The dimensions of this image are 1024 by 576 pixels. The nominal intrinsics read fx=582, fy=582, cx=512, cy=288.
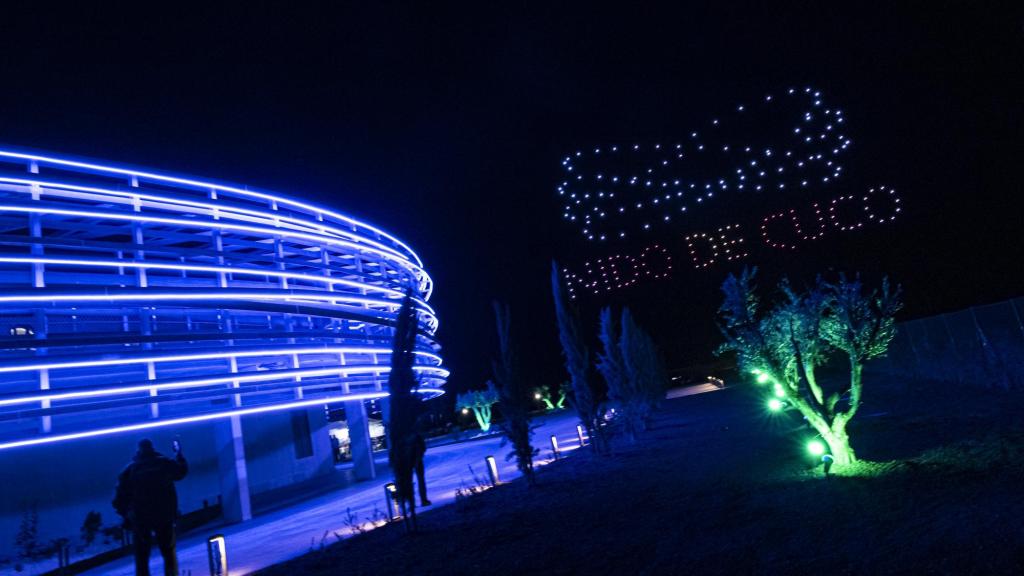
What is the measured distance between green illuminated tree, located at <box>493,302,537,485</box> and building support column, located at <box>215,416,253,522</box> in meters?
7.29

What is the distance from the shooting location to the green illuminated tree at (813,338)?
8.92m

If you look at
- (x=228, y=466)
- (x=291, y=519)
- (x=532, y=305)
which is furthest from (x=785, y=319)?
(x=532, y=305)

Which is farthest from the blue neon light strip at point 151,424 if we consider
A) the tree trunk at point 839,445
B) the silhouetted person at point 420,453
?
the tree trunk at point 839,445

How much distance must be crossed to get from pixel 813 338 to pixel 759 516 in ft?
13.1

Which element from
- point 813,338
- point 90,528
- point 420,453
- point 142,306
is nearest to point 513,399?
point 420,453

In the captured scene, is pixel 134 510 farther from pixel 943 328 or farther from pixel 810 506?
pixel 943 328

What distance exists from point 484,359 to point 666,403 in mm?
30454

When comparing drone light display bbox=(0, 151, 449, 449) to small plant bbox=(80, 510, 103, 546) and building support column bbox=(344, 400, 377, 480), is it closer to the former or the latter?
building support column bbox=(344, 400, 377, 480)

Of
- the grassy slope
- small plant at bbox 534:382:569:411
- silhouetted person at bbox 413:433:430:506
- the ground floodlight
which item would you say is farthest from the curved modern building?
small plant at bbox 534:382:569:411

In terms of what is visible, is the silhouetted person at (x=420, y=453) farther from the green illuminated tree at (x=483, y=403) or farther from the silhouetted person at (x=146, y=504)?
the green illuminated tree at (x=483, y=403)

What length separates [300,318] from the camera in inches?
746

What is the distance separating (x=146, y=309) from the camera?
520 inches

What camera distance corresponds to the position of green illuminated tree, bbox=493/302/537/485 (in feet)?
39.3

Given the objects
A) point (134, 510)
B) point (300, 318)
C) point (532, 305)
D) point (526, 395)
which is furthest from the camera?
point (532, 305)
